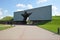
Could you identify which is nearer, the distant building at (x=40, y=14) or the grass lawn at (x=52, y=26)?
the grass lawn at (x=52, y=26)

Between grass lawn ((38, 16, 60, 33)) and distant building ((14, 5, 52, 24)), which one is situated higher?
distant building ((14, 5, 52, 24))

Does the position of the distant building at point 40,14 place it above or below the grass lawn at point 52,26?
above

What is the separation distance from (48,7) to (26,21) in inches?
777

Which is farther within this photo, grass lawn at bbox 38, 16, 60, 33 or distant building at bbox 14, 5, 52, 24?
distant building at bbox 14, 5, 52, 24

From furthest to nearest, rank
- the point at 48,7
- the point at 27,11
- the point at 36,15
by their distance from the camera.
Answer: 1. the point at 27,11
2. the point at 36,15
3. the point at 48,7

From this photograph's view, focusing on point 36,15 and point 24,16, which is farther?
point 24,16

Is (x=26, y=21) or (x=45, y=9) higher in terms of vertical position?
(x=45, y=9)

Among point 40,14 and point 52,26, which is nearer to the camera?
point 52,26

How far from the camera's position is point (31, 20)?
82.2 meters

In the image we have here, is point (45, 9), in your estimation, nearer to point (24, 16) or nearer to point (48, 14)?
point (48, 14)

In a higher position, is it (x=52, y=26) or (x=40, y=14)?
(x=40, y=14)

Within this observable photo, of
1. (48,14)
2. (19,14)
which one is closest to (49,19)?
(48,14)

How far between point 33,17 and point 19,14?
44.4 ft

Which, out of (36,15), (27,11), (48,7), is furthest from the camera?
(27,11)
